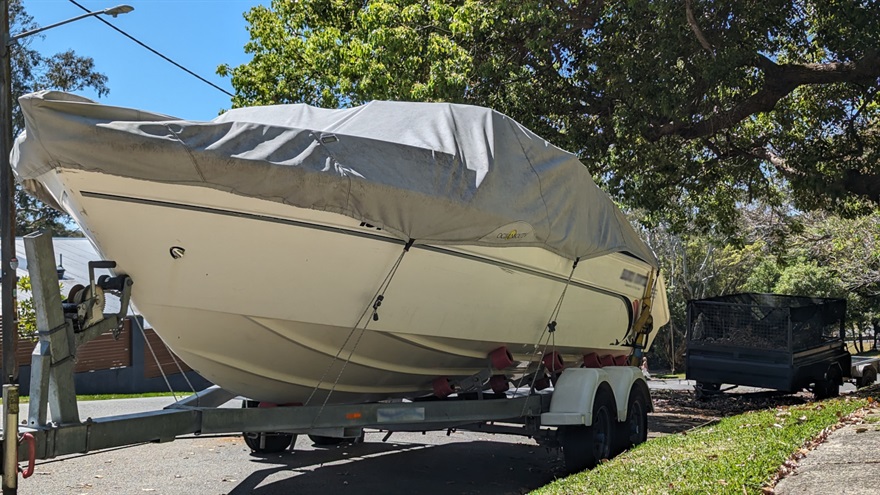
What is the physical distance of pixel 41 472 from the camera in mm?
7617

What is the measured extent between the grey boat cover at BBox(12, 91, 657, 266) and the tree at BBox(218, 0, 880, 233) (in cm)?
673

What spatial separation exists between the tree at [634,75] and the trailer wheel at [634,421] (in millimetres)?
6036

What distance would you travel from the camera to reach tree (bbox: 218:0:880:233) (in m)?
13.5

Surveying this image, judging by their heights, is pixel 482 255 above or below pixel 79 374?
above

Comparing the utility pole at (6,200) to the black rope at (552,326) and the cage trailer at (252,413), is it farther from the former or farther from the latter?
the black rope at (552,326)

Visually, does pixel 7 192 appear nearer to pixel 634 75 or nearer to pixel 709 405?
pixel 634 75

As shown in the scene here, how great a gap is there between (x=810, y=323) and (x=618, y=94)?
17.3 ft

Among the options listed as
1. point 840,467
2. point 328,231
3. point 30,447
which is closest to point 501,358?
point 328,231

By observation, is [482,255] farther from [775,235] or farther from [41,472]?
[775,235]

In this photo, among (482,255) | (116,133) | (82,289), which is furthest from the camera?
(482,255)

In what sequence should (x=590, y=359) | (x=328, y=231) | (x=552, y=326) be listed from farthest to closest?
(x=590, y=359) < (x=552, y=326) < (x=328, y=231)

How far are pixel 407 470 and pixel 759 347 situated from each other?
7949mm

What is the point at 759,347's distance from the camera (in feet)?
46.0


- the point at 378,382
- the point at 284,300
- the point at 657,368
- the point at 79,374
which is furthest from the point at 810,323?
the point at 657,368
